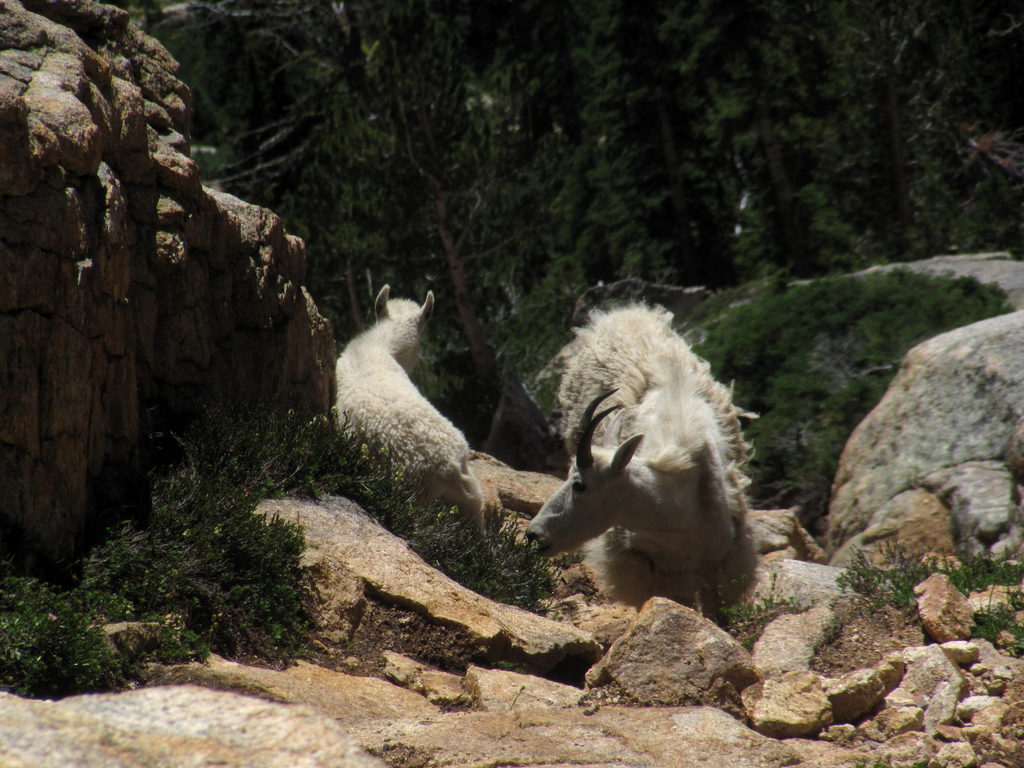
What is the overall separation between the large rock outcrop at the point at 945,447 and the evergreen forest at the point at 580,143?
233 inches

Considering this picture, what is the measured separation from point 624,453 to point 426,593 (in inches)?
66.3

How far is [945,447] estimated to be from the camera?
8.84 m

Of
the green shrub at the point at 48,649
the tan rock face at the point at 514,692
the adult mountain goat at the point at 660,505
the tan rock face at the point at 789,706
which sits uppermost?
the adult mountain goat at the point at 660,505

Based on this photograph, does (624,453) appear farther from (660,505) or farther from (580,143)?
(580,143)

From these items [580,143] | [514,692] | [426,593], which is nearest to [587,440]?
[426,593]

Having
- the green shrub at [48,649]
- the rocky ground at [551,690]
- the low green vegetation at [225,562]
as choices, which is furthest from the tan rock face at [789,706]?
the green shrub at [48,649]

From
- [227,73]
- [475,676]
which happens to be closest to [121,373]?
[475,676]

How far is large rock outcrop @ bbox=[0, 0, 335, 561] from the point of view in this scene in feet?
15.9

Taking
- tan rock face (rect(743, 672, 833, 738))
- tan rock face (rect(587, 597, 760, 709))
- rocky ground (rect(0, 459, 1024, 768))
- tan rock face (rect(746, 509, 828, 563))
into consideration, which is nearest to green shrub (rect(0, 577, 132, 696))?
rocky ground (rect(0, 459, 1024, 768))

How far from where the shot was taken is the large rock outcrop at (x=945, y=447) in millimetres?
8055

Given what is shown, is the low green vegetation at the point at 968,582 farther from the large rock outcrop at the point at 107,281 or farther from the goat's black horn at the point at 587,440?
the large rock outcrop at the point at 107,281

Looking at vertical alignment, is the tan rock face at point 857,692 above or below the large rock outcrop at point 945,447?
below

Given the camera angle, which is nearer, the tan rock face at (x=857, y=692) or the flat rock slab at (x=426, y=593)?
the tan rock face at (x=857, y=692)

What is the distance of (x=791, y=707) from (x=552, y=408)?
35.9ft
